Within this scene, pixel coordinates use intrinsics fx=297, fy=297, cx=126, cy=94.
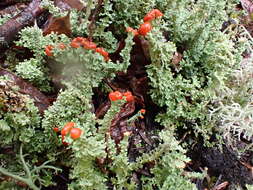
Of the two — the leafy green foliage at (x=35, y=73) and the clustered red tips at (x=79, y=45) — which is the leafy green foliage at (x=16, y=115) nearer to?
the leafy green foliage at (x=35, y=73)

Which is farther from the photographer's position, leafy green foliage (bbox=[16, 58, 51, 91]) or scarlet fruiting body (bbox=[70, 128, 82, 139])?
leafy green foliage (bbox=[16, 58, 51, 91])

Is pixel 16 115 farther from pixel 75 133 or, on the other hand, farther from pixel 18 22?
pixel 18 22

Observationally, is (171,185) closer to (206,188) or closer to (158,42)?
(206,188)

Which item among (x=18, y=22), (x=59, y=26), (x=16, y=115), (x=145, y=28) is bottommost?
(x=16, y=115)

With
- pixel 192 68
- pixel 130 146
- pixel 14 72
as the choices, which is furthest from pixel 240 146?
pixel 14 72

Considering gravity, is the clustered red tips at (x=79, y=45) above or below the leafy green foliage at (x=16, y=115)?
above

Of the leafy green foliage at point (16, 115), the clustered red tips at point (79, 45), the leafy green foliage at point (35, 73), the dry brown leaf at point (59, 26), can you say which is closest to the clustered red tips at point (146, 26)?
the clustered red tips at point (79, 45)

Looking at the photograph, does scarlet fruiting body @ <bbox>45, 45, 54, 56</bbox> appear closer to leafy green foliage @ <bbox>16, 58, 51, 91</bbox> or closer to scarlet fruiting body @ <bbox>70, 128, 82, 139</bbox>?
leafy green foliage @ <bbox>16, 58, 51, 91</bbox>

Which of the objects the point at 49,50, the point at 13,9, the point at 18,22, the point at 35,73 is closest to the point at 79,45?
the point at 49,50

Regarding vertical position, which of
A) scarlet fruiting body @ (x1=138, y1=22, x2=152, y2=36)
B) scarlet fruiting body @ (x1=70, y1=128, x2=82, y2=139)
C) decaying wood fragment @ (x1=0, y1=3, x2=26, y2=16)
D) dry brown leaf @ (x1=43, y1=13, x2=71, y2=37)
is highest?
scarlet fruiting body @ (x1=138, y1=22, x2=152, y2=36)

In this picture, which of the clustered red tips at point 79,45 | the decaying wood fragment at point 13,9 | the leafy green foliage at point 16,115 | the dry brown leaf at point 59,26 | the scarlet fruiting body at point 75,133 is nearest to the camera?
the scarlet fruiting body at point 75,133

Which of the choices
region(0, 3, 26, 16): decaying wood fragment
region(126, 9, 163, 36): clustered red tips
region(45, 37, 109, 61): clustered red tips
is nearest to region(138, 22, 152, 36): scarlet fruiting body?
region(126, 9, 163, 36): clustered red tips
